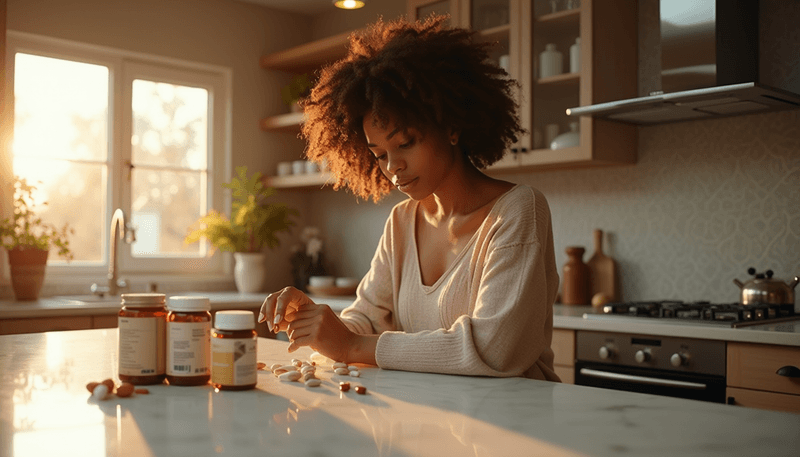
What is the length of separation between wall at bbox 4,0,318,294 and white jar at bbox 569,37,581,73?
211 cm

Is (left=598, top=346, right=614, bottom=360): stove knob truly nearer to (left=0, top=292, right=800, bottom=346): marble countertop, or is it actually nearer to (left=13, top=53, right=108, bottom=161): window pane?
(left=0, top=292, right=800, bottom=346): marble countertop

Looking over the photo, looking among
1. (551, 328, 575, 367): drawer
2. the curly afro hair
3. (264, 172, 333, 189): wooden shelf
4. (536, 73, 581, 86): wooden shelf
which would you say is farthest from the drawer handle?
(264, 172, 333, 189): wooden shelf

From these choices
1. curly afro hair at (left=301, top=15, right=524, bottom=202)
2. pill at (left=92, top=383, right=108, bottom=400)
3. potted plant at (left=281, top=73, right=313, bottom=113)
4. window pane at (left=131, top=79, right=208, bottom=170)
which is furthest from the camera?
potted plant at (left=281, top=73, right=313, bottom=113)

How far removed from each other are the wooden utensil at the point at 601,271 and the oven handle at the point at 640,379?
0.70 meters

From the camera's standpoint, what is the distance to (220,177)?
4.25 metres

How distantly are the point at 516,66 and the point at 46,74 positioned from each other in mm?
2327

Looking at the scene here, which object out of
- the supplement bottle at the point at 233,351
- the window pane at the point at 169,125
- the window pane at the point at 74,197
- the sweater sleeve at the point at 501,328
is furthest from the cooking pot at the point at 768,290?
the window pane at the point at 74,197

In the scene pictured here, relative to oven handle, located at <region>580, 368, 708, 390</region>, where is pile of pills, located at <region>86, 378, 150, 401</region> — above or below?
above

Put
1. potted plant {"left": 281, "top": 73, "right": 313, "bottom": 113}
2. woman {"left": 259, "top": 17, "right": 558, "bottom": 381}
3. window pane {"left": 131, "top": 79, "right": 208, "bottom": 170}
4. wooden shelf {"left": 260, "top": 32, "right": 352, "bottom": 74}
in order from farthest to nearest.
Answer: potted plant {"left": 281, "top": 73, "right": 313, "bottom": 113}, window pane {"left": 131, "top": 79, "right": 208, "bottom": 170}, wooden shelf {"left": 260, "top": 32, "right": 352, "bottom": 74}, woman {"left": 259, "top": 17, "right": 558, "bottom": 381}

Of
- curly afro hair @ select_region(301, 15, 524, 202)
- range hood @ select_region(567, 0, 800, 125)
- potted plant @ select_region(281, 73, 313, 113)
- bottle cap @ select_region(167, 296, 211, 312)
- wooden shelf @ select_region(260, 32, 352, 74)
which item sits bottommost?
bottle cap @ select_region(167, 296, 211, 312)

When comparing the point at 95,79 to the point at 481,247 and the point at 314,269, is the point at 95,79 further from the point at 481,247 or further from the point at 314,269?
the point at 481,247

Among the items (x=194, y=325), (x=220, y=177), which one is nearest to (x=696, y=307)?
(x=194, y=325)

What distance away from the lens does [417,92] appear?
1.49 metres

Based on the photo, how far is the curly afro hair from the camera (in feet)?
4.95
